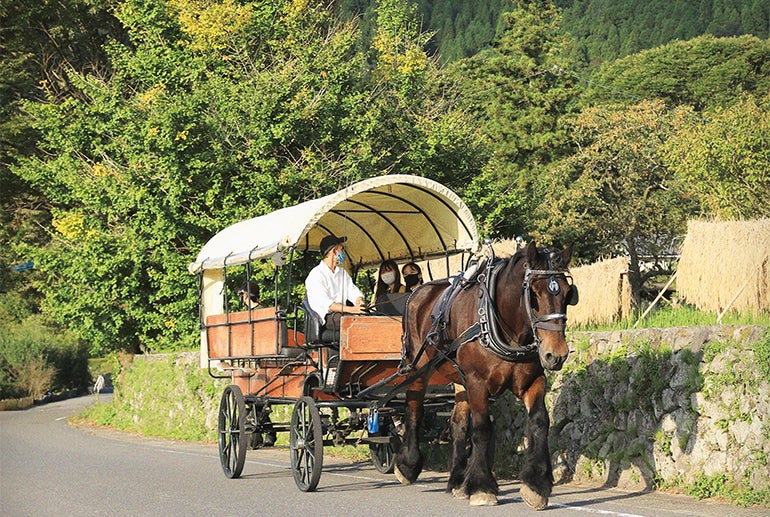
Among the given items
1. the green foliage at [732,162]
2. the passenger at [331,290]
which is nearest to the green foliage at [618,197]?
the green foliage at [732,162]

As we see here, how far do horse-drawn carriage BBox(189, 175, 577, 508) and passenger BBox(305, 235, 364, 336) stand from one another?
14cm

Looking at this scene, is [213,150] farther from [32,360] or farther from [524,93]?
[524,93]

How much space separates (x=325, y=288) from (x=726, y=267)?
545 cm

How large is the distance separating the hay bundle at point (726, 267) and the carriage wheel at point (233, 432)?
5.80 meters

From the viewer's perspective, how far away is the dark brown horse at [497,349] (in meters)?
9.15

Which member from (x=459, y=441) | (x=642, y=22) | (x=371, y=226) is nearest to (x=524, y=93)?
(x=371, y=226)

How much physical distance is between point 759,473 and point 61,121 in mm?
22352

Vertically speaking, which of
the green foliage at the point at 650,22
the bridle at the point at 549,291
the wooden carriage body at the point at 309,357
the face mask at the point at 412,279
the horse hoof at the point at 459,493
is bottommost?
the horse hoof at the point at 459,493

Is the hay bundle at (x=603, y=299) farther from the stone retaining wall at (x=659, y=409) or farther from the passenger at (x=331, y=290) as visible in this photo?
the passenger at (x=331, y=290)

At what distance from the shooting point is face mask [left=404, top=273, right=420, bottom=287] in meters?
13.5

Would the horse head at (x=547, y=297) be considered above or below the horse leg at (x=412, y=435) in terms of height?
above

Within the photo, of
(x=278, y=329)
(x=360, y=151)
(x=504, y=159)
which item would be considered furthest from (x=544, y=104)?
(x=278, y=329)

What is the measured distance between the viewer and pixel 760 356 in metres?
9.71

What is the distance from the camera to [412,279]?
44.3 feet
